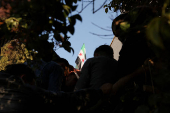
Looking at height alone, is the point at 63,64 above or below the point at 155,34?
above

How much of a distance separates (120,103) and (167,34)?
161 centimetres

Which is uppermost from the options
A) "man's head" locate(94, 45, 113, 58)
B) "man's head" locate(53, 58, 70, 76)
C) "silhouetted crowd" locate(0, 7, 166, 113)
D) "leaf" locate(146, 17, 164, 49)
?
"man's head" locate(53, 58, 70, 76)

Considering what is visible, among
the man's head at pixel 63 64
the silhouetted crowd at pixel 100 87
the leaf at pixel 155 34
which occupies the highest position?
the man's head at pixel 63 64

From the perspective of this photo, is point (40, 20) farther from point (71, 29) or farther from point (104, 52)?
point (104, 52)

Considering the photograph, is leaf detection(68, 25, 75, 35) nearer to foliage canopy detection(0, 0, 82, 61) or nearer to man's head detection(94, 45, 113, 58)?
foliage canopy detection(0, 0, 82, 61)

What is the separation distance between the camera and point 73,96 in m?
2.09

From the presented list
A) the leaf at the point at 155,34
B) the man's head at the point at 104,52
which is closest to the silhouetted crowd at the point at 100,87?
the man's head at the point at 104,52

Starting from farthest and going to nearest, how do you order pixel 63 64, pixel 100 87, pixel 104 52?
pixel 63 64, pixel 104 52, pixel 100 87

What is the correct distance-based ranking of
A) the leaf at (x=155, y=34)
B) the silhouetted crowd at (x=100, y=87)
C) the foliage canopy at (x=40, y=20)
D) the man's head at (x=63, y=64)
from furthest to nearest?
the man's head at (x=63, y=64) → the silhouetted crowd at (x=100, y=87) → the foliage canopy at (x=40, y=20) → the leaf at (x=155, y=34)

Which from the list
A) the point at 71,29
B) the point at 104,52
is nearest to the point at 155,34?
the point at 71,29

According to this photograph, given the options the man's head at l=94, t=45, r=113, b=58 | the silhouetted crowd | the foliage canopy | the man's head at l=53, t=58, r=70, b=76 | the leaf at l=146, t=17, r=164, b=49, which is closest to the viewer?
the leaf at l=146, t=17, r=164, b=49

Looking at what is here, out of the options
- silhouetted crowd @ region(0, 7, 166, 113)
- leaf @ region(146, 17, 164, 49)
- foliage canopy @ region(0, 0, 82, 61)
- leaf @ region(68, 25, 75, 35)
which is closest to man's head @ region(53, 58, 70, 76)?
silhouetted crowd @ region(0, 7, 166, 113)

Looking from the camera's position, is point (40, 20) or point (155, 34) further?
point (40, 20)

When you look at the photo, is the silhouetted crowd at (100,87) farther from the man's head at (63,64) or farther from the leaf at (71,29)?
the man's head at (63,64)
